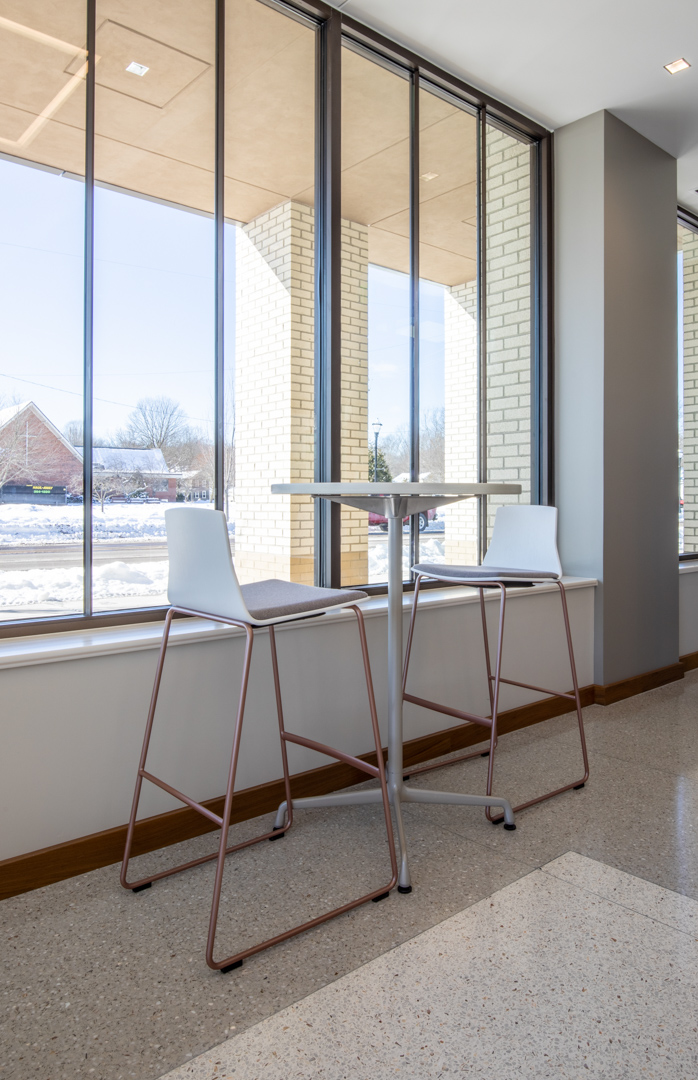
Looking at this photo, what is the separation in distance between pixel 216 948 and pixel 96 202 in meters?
2.30

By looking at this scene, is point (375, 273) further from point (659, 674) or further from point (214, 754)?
point (659, 674)

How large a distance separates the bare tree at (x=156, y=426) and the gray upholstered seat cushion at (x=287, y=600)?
72 cm

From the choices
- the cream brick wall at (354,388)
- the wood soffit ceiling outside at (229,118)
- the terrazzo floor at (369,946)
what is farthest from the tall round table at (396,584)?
the wood soffit ceiling outside at (229,118)

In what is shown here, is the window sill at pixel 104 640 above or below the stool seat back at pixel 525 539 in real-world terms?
below

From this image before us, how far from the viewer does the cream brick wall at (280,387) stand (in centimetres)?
272

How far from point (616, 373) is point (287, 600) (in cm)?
272

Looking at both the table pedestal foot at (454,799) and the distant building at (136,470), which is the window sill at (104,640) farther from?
the table pedestal foot at (454,799)

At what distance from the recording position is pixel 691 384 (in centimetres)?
Answer: 522

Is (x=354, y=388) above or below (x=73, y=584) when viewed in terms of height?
above

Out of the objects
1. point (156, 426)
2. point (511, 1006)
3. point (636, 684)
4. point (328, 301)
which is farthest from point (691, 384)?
point (511, 1006)

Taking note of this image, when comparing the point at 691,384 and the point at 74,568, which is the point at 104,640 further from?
the point at 691,384

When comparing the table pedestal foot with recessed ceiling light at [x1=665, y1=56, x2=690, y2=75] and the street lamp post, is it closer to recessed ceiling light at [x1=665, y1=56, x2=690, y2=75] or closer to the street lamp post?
the street lamp post

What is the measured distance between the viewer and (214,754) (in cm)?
227

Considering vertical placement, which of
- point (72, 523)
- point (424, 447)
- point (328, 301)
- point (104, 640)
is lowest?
point (104, 640)
